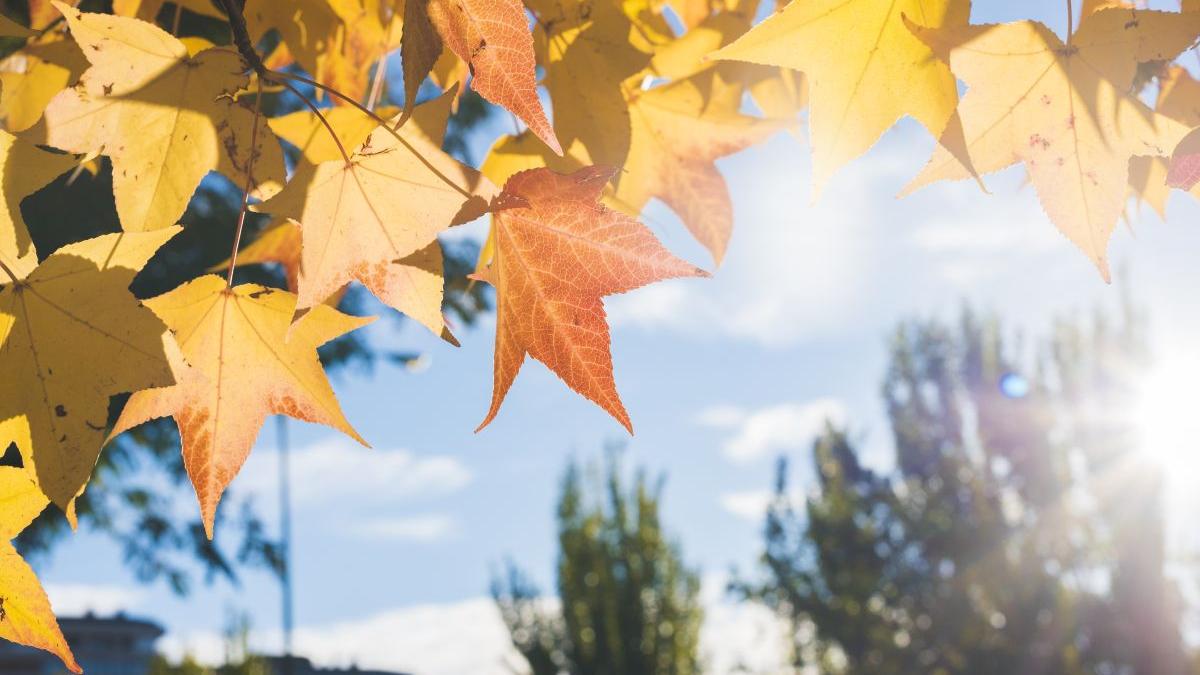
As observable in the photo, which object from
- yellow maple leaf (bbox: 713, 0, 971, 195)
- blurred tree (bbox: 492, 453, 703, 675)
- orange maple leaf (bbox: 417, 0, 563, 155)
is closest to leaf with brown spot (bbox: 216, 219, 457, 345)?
orange maple leaf (bbox: 417, 0, 563, 155)

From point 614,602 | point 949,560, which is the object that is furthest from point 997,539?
point 614,602

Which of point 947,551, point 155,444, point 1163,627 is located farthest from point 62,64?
point 1163,627

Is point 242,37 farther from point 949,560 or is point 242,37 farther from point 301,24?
point 949,560

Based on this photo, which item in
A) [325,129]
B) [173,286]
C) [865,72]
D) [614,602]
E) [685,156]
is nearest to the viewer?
[865,72]

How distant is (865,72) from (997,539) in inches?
559

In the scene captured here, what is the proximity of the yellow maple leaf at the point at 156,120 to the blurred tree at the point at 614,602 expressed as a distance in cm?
1199

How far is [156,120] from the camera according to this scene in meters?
0.55

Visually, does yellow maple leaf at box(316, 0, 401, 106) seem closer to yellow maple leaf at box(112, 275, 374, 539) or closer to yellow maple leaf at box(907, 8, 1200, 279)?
yellow maple leaf at box(112, 275, 374, 539)

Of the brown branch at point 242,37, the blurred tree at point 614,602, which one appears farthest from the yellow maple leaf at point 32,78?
the blurred tree at point 614,602

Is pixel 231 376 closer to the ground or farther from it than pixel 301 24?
closer to the ground

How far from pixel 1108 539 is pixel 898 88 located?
1529 cm

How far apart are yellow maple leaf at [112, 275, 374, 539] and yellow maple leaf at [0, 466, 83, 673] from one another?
0.07 meters

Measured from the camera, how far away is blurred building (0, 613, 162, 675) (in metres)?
12.2

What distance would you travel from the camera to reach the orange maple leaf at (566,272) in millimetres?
539
